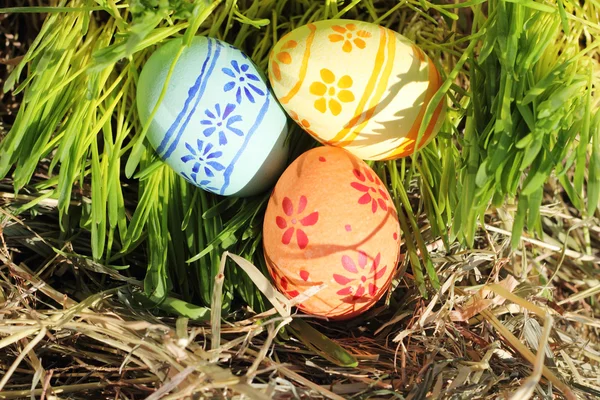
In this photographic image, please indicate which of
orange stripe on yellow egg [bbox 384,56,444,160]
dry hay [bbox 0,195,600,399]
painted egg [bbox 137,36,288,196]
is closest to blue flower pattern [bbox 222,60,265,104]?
painted egg [bbox 137,36,288,196]

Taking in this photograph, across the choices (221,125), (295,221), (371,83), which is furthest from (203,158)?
(371,83)

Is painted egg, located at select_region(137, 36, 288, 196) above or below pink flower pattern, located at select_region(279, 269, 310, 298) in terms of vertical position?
above

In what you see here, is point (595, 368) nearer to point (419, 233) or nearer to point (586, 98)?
point (419, 233)

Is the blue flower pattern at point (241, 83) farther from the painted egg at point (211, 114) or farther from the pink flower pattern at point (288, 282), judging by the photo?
the pink flower pattern at point (288, 282)

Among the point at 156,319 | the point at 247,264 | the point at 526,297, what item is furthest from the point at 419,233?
the point at 156,319

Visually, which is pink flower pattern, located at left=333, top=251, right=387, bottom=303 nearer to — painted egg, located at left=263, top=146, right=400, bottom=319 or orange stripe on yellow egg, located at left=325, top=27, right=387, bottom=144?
painted egg, located at left=263, top=146, right=400, bottom=319

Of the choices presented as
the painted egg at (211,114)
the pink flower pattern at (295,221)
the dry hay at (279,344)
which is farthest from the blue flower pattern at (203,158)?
the dry hay at (279,344)
